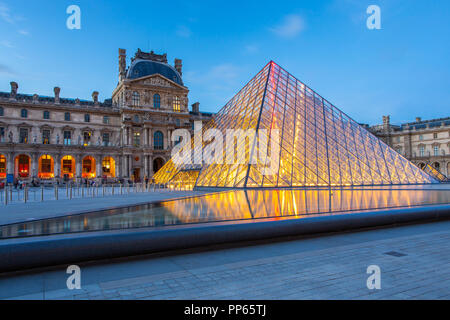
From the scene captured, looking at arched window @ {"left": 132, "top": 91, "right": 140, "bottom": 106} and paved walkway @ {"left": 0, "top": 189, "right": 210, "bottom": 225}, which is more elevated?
arched window @ {"left": 132, "top": 91, "right": 140, "bottom": 106}

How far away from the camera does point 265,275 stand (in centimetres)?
377

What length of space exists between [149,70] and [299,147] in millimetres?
35871

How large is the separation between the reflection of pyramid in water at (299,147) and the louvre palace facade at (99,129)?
71.1ft

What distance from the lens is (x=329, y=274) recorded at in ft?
12.3

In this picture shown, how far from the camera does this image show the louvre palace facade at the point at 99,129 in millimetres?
40406

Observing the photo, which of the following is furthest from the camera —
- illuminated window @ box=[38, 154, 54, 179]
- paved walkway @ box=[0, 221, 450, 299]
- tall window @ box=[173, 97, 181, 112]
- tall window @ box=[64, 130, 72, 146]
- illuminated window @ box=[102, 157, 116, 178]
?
tall window @ box=[173, 97, 181, 112]

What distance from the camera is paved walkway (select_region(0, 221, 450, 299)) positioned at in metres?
3.17

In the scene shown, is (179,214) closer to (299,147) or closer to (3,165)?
(299,147)

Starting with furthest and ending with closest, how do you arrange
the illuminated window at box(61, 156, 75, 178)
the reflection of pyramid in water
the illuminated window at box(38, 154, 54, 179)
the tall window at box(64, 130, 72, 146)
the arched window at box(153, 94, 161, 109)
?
the arched window at box(153, 94, 161, 109)
the tall window at box(64, 130, 72, 146)
the illuminated window at box(61, 156, 75, 178)
the illuminated window at box(38, 154, 54, 179)
the reflection of pyramid in water

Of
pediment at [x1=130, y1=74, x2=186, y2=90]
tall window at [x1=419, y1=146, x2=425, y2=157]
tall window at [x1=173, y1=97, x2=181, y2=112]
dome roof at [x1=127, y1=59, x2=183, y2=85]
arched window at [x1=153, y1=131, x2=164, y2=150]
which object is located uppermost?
dome roof at [x1=127, y1=59, x2=183, y2=85]

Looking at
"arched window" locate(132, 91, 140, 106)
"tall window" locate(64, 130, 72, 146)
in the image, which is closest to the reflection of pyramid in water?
"arched window" locate(132, 91, 140, 106)

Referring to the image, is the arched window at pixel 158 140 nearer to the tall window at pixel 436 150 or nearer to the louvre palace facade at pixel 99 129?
the louvre palace facade at pixel 99 129

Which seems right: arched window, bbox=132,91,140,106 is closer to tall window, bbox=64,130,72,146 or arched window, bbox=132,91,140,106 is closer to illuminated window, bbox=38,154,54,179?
tall window, bbox=64,130,72,146

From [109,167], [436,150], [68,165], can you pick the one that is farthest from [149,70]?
[436,150]
